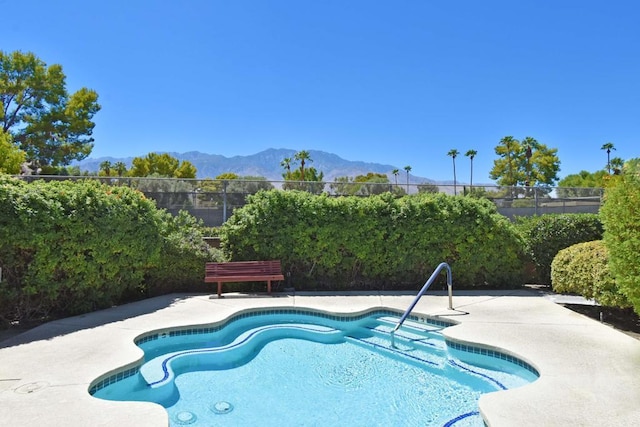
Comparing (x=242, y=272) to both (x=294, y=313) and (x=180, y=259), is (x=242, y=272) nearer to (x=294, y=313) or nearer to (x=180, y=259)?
(x=180, y=259)

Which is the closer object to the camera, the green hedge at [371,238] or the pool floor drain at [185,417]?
the pool floor drain at [185,417]

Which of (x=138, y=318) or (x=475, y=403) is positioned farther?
(x=138, y=318)

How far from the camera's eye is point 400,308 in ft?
28.8

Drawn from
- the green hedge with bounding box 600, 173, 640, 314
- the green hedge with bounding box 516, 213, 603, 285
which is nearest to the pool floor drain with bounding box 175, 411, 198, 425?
the green hedge with bounding box 600, 173, 640, 314

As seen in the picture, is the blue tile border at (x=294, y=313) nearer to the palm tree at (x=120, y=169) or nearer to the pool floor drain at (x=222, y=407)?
the pool floor drain at (x=222, y=407)

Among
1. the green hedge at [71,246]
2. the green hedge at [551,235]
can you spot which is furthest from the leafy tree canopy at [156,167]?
the green hedge at [551,235]

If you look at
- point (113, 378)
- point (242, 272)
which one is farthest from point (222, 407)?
point (242, 272)

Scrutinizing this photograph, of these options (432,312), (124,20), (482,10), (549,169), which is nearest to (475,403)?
(432,312)

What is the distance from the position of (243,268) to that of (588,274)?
7.42 meters

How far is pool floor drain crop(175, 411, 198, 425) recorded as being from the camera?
451 cm

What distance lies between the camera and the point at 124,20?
48.7ft

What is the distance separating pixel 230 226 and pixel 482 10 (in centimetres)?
1162

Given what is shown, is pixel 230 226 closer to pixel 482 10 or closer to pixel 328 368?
pixel 328 368

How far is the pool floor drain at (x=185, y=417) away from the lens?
14.8ft
